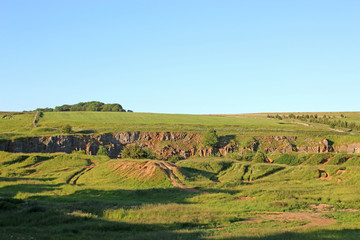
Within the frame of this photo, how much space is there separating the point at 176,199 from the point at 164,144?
144 feet

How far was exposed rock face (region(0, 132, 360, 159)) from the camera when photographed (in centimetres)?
7162

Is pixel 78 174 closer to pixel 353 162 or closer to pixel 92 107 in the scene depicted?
pixel 353 162

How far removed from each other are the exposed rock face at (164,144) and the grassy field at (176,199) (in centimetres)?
1656

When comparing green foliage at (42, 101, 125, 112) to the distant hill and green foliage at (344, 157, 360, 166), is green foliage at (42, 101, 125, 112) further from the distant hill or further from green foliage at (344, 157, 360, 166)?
green foliage at (344, 157, 360, 166)

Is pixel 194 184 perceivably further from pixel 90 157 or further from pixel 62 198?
pixel 90 157

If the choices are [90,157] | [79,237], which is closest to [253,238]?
[79,237]

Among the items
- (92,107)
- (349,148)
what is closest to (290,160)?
(349,148)

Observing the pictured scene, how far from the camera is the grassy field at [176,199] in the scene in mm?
20625

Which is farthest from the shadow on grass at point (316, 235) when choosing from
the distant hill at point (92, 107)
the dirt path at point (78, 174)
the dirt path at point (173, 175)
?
the distant hill at point (92, 107)

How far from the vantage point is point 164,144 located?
77.8m

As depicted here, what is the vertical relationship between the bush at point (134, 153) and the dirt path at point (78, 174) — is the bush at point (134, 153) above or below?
above

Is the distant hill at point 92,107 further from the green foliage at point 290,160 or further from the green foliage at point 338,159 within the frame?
the green foliage at point 338,159

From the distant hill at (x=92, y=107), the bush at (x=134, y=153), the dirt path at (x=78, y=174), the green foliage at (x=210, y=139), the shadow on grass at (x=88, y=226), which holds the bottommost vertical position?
the dirt path at (x=78, y=174)

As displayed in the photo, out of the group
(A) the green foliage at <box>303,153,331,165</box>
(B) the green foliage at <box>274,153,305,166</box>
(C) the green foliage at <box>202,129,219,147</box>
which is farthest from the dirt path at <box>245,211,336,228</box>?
(C) the green foliage at <box>202,129,219,147</box>
